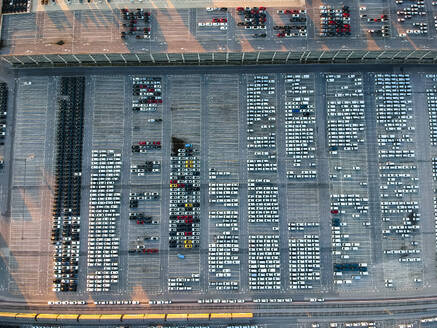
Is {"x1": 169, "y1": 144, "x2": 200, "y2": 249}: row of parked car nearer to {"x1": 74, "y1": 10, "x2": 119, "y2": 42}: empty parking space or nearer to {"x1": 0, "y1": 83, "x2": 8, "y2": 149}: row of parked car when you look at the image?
{"x1": 74, "y1": 10, "x2": 119, "y2": 42}: empty parking space

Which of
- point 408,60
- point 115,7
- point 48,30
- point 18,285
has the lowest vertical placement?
point 18,285

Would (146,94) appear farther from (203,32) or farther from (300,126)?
(300,126)

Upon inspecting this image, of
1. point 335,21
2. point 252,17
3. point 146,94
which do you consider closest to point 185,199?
point 146,94

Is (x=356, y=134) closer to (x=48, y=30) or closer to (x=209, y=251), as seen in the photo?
(x=209, y=251)

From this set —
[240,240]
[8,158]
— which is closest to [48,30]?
[8,158]

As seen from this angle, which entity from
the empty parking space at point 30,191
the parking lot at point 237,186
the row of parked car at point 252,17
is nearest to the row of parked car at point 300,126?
the parking lot at point 237,186
